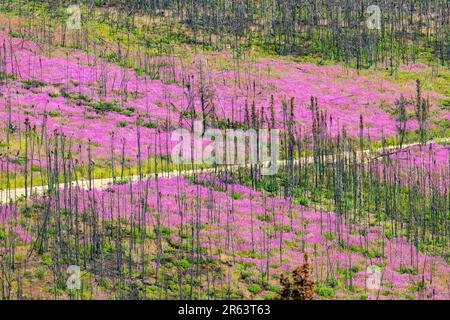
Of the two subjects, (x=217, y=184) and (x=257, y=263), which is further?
(x=217, y=184)

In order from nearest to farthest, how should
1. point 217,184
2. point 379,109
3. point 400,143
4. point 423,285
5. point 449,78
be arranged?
1. point 423,285
2. point 217,184
3. point 400,143
4. point 379,109
5. point 449,78

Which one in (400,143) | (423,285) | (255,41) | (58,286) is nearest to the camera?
(58,286)

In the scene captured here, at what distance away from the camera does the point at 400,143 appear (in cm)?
4459

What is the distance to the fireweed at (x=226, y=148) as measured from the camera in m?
38.4

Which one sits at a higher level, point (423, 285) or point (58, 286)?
point (58, 286)

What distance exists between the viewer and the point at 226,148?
39688 mm

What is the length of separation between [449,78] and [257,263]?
41051mm

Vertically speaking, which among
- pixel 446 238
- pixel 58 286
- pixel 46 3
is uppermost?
pixel 46 3

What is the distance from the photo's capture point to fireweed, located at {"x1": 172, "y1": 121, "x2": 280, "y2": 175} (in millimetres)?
38375

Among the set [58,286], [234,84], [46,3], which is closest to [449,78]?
[234,84]

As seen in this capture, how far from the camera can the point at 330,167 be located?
38781mm

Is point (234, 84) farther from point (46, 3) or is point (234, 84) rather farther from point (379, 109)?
point (46, 3)

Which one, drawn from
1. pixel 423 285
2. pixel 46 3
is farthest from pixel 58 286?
pixel 46 3

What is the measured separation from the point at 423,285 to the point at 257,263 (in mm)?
5233
